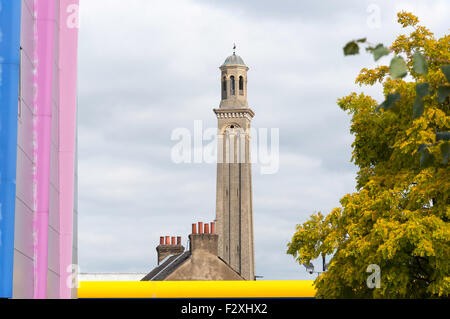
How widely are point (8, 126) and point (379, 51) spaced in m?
10.8

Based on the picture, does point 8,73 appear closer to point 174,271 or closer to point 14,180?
point 14,180

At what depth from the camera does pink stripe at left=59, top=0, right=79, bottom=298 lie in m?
18.2

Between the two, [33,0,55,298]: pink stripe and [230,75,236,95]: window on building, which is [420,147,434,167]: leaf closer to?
[33,0,55,298]: pink stripe

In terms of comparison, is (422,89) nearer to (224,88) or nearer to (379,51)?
(379,51)

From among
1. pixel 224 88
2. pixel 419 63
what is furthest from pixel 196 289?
pixel 224 88

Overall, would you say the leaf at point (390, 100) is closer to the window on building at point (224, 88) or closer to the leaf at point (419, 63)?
the leaf at point (419, 63)

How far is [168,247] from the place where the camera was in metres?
59.4

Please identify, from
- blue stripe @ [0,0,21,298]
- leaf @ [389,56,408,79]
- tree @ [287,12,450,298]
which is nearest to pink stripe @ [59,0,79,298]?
blue stripe @ [0,0,21,298]

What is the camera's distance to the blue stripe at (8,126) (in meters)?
13.9

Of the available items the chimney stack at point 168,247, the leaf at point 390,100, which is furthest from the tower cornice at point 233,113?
the leaf at point 390,100

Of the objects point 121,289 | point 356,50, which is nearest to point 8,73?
point 356,50
